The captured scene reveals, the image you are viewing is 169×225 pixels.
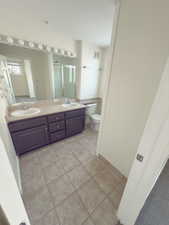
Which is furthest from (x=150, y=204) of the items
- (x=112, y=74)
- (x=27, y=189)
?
(x=112, y=74)

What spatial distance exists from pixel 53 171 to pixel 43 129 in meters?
0.82

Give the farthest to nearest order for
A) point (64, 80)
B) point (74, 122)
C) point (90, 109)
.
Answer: point (90, 109), point (64, 80), point (74, 122)

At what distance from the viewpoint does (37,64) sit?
2227mm

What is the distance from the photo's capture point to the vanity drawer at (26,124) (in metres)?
1.72

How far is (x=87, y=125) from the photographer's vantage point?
3.36 meters

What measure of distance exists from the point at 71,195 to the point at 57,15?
105 inches

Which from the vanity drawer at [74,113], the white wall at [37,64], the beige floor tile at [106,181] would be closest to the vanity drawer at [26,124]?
the vanity drawer at [74,113]

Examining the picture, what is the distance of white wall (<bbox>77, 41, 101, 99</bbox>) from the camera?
8.65 feet

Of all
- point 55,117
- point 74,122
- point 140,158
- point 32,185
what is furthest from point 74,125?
point 140,158

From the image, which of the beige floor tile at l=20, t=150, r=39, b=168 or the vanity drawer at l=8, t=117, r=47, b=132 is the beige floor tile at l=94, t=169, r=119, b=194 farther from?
the vanity drawer at l=8, t=117, r=47, b=132

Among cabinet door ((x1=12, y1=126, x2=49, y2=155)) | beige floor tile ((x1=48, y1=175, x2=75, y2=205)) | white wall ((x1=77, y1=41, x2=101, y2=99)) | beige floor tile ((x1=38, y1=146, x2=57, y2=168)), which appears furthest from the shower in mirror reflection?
beige floor tile ((x1=48, y1=175, x2=75, y2=205))

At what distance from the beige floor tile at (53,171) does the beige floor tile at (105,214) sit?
0.75 m

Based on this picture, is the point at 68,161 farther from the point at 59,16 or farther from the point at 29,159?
the point at 59,16

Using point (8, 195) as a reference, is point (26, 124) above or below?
below
